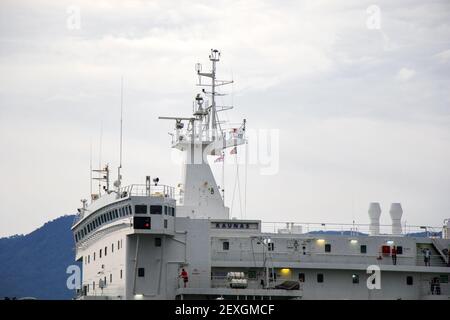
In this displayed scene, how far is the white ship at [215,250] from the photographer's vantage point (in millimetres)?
69750

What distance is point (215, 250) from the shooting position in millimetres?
73625

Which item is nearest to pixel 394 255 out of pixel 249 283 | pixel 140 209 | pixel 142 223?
pixel 249 283

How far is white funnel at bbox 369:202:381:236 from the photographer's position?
7981 cm

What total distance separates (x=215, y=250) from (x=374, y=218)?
1378cm

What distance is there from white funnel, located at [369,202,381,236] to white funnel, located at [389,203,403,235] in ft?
3.58

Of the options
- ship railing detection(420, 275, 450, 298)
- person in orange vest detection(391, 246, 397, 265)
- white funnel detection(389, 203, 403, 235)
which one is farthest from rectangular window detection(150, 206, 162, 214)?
ship railing detection(420, 275, 450, 298)

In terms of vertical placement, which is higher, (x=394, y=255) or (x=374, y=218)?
(x=374, y=218)

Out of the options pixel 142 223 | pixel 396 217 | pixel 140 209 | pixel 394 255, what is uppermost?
pixel 396 217

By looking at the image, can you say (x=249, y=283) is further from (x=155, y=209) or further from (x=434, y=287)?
(x=434, y=287)
